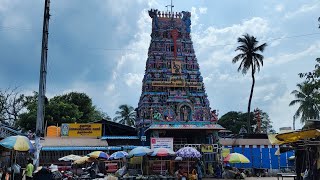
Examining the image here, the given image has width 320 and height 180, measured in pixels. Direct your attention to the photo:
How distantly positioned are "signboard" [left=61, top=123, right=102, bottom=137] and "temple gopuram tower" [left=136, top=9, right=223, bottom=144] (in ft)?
13.1

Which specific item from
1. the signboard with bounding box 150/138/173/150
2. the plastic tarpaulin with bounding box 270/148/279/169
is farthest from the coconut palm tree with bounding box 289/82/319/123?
the signboard with bounding box 150/138/173/150

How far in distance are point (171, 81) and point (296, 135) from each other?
2457cm

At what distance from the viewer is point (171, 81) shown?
35.5m

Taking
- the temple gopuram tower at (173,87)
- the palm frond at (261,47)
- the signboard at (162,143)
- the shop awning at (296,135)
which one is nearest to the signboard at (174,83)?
the temple gopuram tower at (173,87)

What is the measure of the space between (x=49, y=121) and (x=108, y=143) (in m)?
13.5

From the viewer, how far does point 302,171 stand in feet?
45.6

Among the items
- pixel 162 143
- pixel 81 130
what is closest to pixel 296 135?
pixel 162 143

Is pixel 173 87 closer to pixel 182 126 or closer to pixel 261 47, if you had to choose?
pixel 182 126

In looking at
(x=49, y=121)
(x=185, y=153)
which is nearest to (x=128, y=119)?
(x=49, y=121)

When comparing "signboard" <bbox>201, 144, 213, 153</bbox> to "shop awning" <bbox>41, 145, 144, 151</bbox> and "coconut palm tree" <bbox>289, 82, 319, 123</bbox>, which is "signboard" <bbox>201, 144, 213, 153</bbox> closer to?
"shop awning" <bbox>41, 145, 144, 151</bbox>

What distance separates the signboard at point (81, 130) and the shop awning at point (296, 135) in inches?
926

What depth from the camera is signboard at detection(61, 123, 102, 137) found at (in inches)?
1300

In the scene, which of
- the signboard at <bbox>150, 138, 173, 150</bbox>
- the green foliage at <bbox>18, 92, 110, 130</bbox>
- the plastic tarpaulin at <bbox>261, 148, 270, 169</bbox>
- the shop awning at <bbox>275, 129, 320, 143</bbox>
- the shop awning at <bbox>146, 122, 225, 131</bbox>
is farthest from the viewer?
the green foliage at <bbox>18, 92, 110, 130</bbox>

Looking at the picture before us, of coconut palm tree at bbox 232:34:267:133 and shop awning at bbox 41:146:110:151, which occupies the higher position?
coconut palm tree at bbox 232:34:267:133
